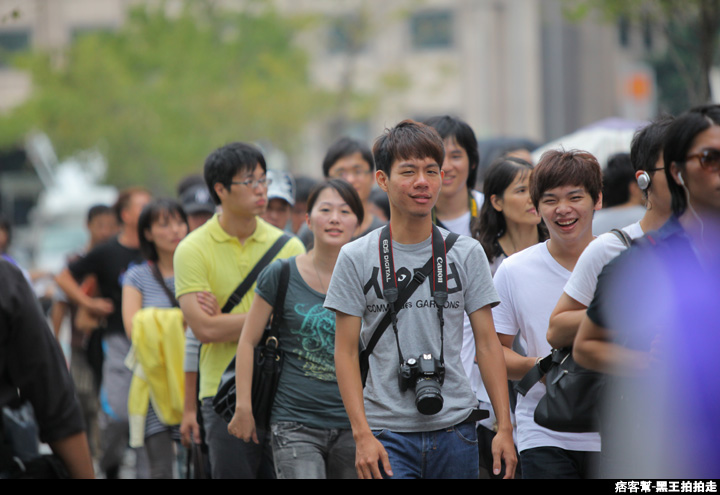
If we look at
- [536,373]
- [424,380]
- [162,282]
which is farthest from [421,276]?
[162,282]

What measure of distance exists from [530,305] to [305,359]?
124 cm

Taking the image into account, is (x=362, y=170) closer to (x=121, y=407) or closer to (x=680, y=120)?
(x=121, y=407)

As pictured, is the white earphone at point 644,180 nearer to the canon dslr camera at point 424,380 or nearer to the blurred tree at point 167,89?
the canon dslr camera at point 424,380

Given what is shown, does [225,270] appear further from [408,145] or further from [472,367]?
[408,145]

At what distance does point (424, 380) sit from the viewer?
389 cm

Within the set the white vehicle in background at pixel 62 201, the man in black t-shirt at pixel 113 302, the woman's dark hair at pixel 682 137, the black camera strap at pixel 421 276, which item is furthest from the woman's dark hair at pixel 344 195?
the white vehicle in background at pixel 62 201

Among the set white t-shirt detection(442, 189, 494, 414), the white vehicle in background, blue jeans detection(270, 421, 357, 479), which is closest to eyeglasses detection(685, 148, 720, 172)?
white t-shirt detection(442, 189, 494, 414)

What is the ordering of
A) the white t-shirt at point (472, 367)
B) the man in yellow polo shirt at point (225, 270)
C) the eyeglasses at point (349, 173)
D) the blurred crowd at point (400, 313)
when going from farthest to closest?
the eyeglasses at point (349, 173), the man in yellow polo shirt at point (225, 270), the white t-shirt at point (472, 367), the blurred crowd at point (400, 313)

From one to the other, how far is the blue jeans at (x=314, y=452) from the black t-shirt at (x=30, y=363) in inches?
62.8

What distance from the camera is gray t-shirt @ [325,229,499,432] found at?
399cm

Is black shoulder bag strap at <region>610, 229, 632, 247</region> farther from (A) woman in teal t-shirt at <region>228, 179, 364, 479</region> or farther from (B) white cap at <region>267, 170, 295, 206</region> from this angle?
(B) white cap at <region>267, 170, 295, 206</region>

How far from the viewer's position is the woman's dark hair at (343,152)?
6660mm

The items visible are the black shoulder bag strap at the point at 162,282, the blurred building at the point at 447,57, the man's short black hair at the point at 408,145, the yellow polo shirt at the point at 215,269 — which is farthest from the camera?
the blurred building at the point at 447,57

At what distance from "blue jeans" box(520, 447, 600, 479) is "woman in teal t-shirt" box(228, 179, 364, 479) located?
100 centimetres
